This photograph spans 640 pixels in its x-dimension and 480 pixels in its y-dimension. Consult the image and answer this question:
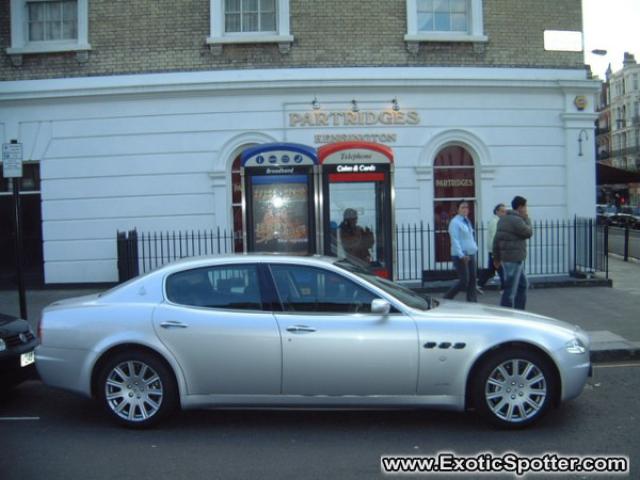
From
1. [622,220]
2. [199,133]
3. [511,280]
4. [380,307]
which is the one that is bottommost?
[511,280]

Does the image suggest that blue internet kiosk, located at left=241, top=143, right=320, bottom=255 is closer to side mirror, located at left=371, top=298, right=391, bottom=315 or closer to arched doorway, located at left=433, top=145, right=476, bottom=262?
arched doorway, located at left=433, top=145, right=476, bottom=262

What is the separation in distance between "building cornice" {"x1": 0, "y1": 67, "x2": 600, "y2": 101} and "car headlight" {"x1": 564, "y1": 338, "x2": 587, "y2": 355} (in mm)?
9287

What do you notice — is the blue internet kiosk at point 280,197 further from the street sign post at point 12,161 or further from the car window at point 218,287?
the car window at point 218,287

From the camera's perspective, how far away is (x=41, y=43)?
14.7 m

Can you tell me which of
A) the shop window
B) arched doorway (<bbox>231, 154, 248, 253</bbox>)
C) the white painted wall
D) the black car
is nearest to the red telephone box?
the white painted wall

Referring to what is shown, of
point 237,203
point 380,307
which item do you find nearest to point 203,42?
point 237,203

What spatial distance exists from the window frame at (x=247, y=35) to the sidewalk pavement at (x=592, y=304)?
5783mm

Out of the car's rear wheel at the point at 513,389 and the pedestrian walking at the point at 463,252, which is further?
the pedestrian walking at the point at 463,252

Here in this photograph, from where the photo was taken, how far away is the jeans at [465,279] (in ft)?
36.4

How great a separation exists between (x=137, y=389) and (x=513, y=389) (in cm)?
317

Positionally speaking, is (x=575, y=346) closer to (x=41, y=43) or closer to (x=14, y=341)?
(x=14, y=341)

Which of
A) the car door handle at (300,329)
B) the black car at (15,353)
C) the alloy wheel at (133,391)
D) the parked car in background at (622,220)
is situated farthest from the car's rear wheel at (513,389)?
the parked car in background at (622,220)

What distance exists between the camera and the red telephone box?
43.9 feet

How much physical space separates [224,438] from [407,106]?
10.1m
